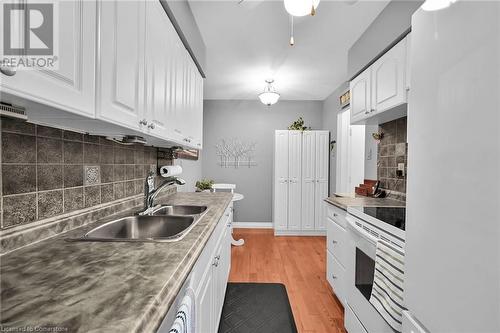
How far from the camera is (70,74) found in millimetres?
694

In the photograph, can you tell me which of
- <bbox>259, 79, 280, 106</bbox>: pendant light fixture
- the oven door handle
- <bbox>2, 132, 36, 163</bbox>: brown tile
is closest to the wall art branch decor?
<bbox>259, 79, 280, 106</bbox>: pendant light fixture

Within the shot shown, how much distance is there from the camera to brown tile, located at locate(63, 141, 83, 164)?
108 centimetres

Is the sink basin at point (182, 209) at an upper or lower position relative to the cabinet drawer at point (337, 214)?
upper

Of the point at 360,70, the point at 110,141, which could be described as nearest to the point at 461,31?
the point at 110,141

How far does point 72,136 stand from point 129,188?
24.5 inches

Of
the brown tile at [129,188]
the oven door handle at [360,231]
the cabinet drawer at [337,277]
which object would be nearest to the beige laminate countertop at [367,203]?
the oven door handle at [360,231]

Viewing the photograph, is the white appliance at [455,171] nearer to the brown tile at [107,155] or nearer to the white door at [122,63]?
the white door at [122,63]

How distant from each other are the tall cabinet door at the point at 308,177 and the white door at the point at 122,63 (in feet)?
11.3

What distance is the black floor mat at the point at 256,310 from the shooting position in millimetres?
1871

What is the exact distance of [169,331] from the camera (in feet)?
2.07

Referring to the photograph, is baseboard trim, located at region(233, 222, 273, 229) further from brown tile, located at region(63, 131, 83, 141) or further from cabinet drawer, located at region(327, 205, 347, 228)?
brown tile, located at region(63, 131, 83, 141)

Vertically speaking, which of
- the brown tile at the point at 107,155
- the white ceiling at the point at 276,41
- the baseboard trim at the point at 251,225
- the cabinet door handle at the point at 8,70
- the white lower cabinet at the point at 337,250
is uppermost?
the white ceiling at the point at 276,41

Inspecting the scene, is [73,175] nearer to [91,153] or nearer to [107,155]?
[91,153]

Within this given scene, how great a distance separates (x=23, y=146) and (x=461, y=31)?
4.89 feet
